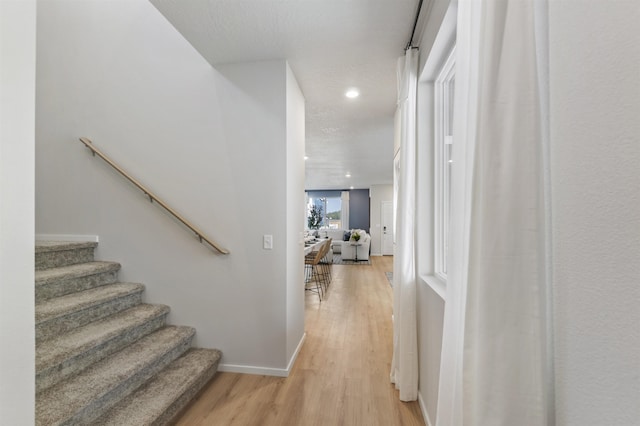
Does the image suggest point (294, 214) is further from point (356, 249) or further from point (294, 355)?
point (356, 249)

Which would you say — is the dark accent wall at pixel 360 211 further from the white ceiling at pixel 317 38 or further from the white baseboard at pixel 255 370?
the white baseboard at pixel 255 370

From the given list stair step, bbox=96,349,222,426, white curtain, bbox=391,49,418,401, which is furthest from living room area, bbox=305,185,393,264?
white curtain, bbox=391,49,418,401

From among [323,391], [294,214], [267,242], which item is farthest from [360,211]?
[323,391]

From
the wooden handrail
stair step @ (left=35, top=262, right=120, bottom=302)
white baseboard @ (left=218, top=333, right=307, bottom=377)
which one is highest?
the wooden handrail

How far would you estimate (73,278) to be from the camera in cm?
217

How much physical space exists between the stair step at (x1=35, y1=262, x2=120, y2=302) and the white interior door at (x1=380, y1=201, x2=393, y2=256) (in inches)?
353

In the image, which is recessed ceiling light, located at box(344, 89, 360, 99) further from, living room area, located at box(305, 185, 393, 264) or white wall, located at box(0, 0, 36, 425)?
living room area, located at box(305, 185, 393, 264)

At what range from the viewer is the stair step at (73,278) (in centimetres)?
199

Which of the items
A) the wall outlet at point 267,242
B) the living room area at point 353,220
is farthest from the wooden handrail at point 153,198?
the living room area at point 353,220

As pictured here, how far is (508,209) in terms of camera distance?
0.67 m

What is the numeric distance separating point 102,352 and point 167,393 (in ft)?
1.83

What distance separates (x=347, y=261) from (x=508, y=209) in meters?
8.26

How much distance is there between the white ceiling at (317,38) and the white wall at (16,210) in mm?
1146

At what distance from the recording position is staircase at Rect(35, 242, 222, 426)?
1.58 meters
